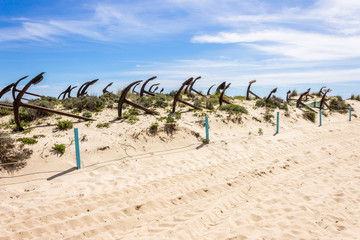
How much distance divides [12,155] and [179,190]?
14.6 feet

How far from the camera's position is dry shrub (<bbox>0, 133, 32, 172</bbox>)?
5734 millimetres

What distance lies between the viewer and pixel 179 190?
5.36m

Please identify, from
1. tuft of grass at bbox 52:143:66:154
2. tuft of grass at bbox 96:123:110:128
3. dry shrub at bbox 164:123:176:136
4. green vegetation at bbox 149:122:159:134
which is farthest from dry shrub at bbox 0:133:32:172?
dry shrub at bbox 164:123:176:136

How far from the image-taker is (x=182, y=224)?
4.07 metres

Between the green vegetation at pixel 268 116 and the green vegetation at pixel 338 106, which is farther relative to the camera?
the green vegetation at pixel 338 106

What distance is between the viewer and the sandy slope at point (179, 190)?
3955 millimetres

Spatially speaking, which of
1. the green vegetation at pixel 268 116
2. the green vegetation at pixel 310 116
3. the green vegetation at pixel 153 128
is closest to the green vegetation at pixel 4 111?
the green vegetation at pixel 153 128

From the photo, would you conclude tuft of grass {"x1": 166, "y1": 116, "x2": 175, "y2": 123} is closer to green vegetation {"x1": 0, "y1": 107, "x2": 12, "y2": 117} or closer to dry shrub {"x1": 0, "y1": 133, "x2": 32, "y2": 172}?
dry shrub {"x1": 0, "y1": 133, "x2": 32, "y2": 172}

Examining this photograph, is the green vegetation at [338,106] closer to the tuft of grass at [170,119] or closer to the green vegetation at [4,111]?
the tuft of grass at [170,119]

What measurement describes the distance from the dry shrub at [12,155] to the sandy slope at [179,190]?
0.77 feet

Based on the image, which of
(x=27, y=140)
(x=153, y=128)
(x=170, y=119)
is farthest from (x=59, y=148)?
(x=170, y=119)

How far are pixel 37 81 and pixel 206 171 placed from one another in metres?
5.59

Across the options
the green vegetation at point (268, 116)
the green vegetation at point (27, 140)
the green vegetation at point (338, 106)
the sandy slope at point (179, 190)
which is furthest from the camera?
the green vegetation at point (338, 106)

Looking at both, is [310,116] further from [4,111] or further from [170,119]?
[4,111]
